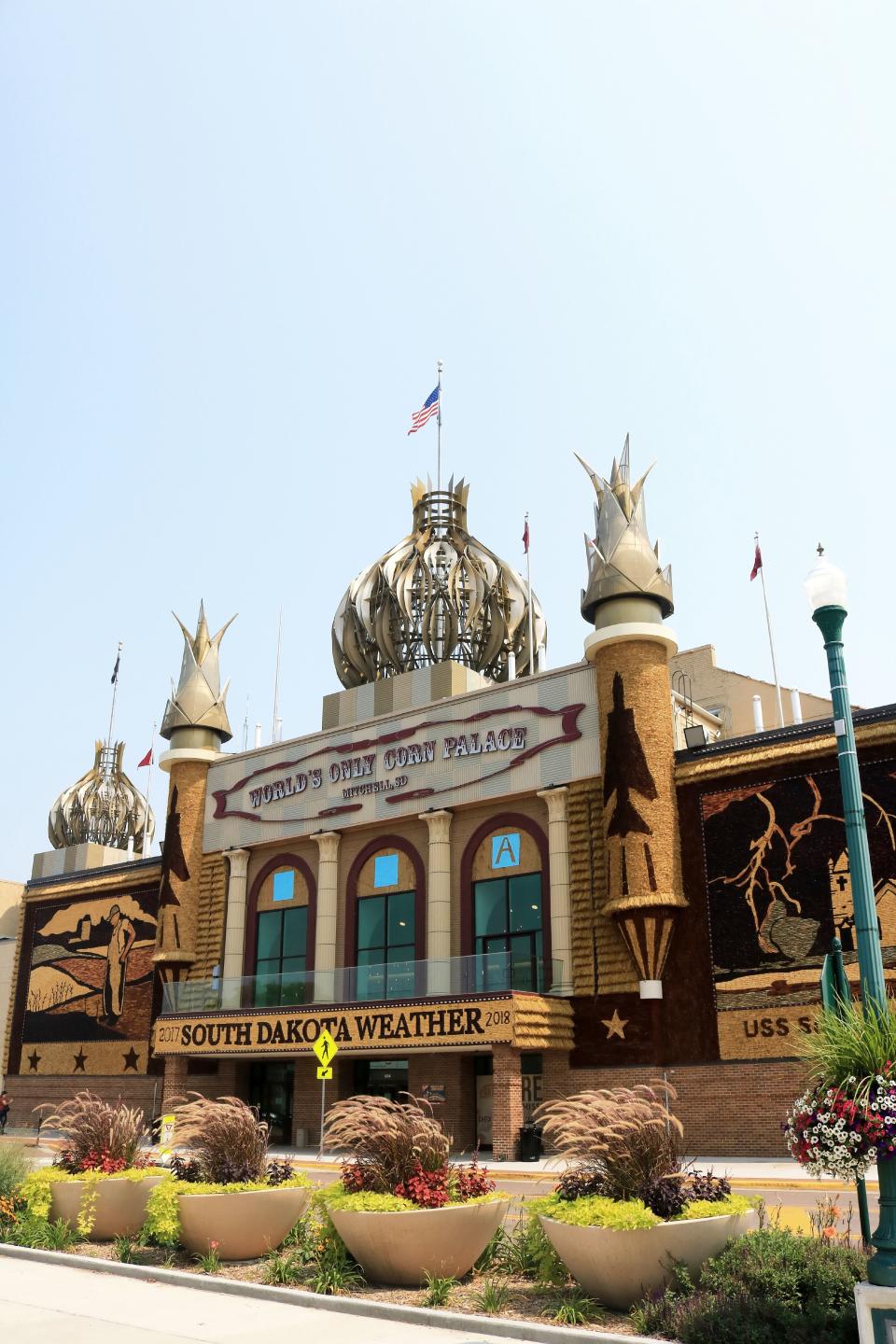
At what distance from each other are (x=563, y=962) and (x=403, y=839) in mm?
7958

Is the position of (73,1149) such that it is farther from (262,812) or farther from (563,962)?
(262,812)

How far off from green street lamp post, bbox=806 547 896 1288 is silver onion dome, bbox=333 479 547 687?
29.7 metres

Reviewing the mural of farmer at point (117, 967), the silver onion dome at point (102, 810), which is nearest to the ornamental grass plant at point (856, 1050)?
the mural of farmer at point (117, 967)

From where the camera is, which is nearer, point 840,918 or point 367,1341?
point 367,1341

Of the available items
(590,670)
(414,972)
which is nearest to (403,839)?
(414,972)

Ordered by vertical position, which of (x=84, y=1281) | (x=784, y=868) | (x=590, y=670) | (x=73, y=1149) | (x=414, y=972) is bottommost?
(x=84, y=1281)

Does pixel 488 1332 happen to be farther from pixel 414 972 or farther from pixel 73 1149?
pixel 414 972

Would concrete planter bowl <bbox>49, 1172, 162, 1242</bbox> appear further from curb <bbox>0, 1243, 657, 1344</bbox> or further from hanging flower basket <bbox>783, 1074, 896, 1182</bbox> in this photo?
hanging flower basket <bbox>783, 1074, 896, 1182</bbox>

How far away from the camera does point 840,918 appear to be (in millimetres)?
28891

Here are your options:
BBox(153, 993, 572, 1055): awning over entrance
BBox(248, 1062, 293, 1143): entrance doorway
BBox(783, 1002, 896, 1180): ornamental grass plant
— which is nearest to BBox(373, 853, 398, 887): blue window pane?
BBox(153, 993, 572, 1055): awning over entrance

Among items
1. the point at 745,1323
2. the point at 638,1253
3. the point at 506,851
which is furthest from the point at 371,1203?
the point at 506,851

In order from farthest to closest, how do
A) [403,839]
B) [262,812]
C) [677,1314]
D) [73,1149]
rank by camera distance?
[262,812] → [403,839] → [73,1149] → [677,1314]

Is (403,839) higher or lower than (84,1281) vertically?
higher

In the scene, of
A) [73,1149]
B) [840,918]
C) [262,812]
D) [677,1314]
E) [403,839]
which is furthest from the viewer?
[262,812]
